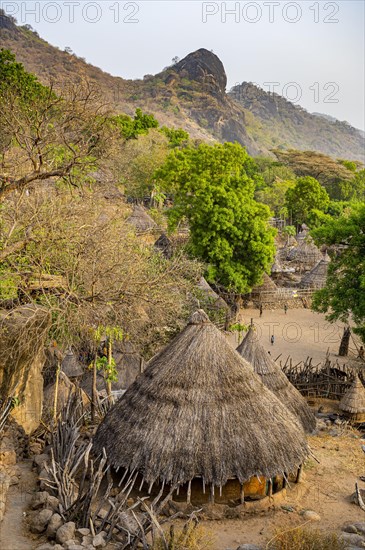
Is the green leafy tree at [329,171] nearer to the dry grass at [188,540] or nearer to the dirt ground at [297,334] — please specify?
the dirt ground at [297,334]

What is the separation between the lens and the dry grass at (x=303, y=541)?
23.9 feet

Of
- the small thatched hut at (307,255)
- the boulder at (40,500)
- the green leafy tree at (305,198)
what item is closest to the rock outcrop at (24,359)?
the boulder at (40,500)

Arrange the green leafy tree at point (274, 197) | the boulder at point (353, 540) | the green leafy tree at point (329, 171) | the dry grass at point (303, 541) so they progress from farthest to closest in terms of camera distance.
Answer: the green leafy tree at point (329, 171)
the green leafy tree at point (274, 197)
the boulder at point (353, 540)
the dry grass at point (303, 541)

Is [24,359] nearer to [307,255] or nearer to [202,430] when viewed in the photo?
[202,430]

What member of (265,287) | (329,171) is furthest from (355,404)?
(329,171)

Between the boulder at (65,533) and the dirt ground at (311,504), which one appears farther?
the dirt ground at (311,504)

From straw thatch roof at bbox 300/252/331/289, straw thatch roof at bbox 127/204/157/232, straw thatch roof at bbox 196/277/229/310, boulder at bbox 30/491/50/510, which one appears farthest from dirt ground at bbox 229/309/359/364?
boulder at bbox 30/491/50/510

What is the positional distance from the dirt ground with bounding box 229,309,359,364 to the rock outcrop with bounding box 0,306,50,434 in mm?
11054

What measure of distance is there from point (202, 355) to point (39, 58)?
299ft

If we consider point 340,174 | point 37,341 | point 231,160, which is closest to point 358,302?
point 37,341

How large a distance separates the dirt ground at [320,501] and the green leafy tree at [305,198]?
38.1 metres

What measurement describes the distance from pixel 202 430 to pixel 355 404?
22.3 feet

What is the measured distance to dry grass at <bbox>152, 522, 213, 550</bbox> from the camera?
683cm

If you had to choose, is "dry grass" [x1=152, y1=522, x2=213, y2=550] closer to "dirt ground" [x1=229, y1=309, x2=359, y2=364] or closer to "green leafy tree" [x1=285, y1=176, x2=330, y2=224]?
"dirt ground" [x1=229, y1=309, x2=359, y2=364]
